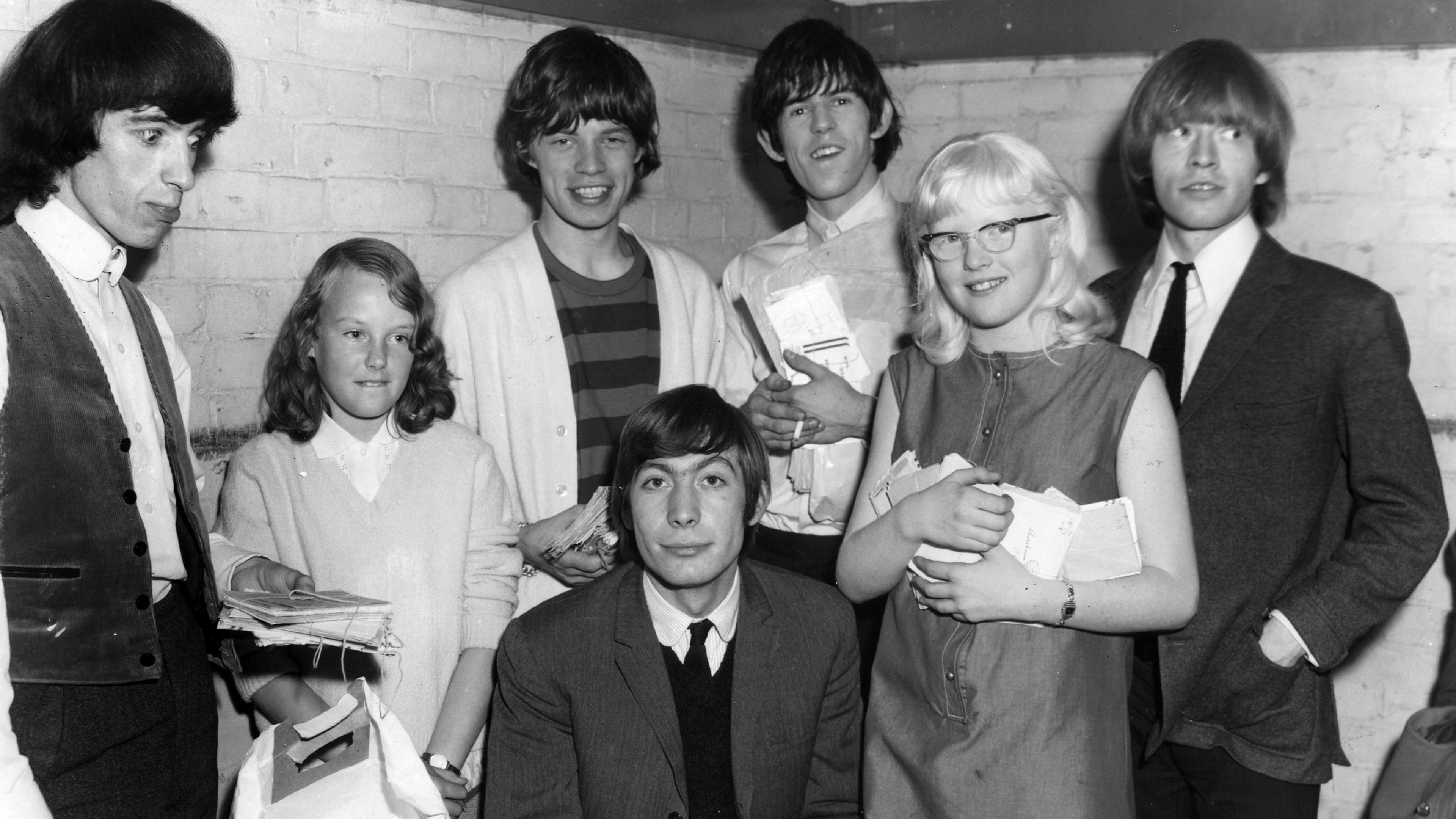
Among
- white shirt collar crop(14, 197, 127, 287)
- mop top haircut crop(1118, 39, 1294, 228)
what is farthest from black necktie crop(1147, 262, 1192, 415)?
white shirt collar crop(14, 197, 127, 287)

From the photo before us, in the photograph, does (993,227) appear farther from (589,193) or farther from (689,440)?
(589,193)

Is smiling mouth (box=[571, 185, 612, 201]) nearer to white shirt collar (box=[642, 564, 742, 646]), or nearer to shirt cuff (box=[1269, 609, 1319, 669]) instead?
white shirt collar (box=[642, 564, 742, 646])

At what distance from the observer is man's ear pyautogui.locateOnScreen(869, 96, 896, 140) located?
9.95ft

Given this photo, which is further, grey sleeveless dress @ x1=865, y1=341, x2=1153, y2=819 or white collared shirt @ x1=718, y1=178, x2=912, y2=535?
white collared shirt @ x1=718, y1=178, x2=912, y2=535

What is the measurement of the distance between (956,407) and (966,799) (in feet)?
2.11

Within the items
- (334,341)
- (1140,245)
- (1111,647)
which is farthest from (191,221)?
(1140,245)

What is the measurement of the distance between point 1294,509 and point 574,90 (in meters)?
1.70

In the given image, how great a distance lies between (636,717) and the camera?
213 cm

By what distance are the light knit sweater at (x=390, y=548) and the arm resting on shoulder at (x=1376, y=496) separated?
1.54m

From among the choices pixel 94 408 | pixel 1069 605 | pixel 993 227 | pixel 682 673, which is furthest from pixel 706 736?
pixel 94 408

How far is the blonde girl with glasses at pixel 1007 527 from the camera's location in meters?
1.95

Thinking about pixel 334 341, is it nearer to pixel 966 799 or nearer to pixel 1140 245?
pixel 966 799

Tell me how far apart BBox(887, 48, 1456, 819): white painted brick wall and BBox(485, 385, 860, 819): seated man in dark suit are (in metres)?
1.74

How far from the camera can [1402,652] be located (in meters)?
3.19
